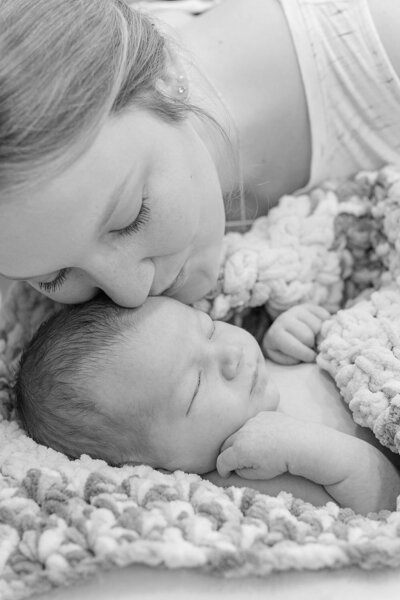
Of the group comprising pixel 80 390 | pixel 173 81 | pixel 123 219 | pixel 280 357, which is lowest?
pixel 280 357

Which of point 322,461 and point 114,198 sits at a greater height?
point 114,198

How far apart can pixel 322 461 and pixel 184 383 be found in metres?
0.21

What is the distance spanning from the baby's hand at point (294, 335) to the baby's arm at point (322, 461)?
19 cm

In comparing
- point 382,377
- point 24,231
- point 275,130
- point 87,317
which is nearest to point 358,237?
point 275,130

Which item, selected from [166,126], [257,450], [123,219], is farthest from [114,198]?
[257,450]

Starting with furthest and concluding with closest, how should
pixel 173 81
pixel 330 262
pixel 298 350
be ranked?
1. pixel 330 262
2. pixel 298 350
3. pixel 173 81

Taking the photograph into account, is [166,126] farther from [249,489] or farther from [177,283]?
[249,489]

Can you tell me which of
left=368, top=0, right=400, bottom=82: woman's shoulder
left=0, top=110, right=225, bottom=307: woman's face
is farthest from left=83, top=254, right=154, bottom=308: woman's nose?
left=368, top=0, right=400, bottom=82: woman's shoulder

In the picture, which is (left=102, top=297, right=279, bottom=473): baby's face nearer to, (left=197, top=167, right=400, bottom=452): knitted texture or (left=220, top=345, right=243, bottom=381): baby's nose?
(left=220, top=345, right=243, bottom=381): baby's nose

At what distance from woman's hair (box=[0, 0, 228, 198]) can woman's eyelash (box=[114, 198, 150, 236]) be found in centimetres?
12

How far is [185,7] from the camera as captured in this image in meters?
1.74

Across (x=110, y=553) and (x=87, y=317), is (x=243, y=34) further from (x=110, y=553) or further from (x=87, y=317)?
(x=110, y=553)

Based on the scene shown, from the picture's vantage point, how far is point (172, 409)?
1.08 m

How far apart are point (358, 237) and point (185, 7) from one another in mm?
714
